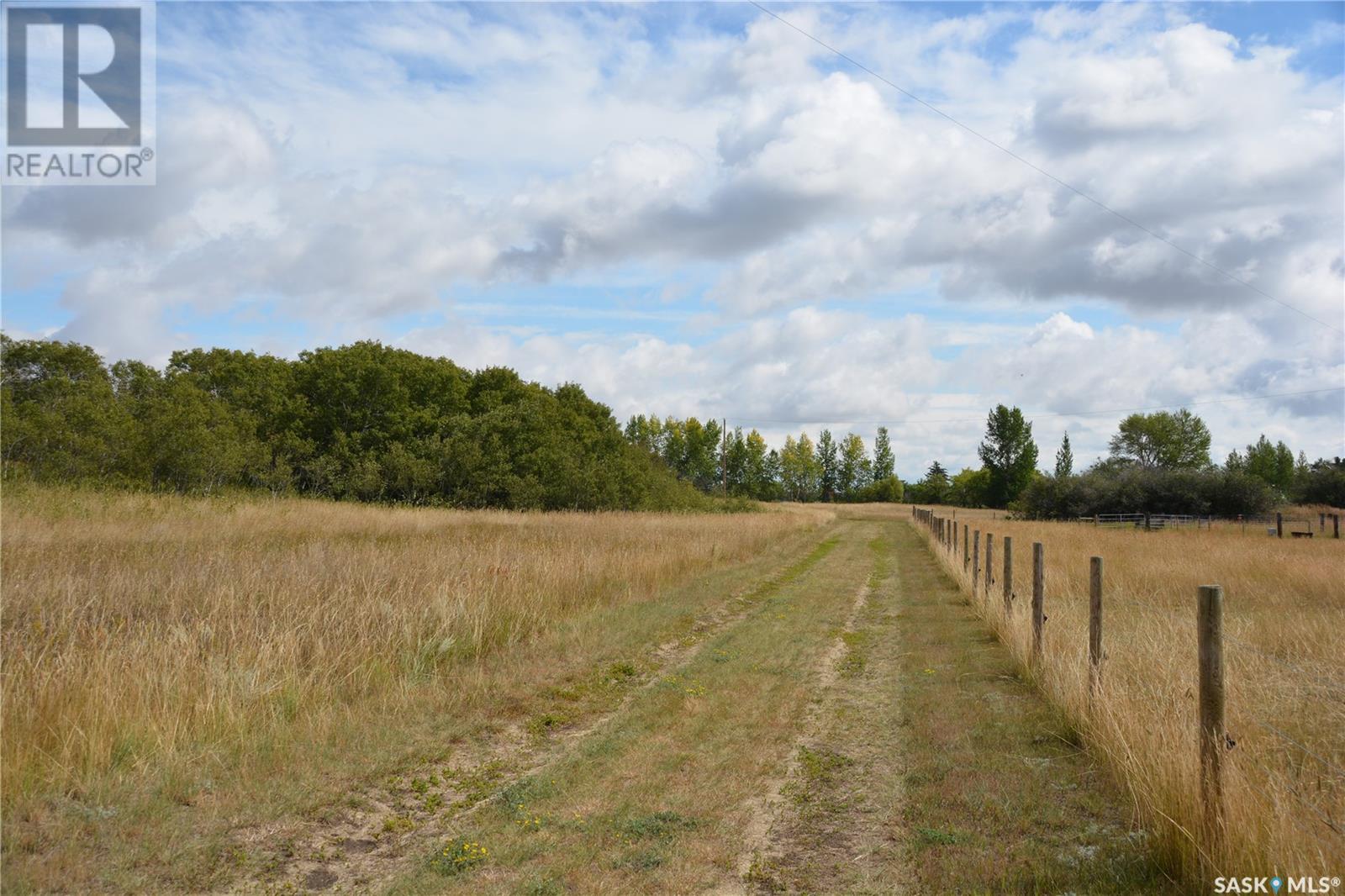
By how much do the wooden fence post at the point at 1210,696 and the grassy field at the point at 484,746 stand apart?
1.85ft

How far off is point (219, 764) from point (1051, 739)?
248 inches

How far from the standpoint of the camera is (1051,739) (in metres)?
6.89

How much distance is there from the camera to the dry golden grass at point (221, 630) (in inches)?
223

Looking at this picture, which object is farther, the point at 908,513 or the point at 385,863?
the point at 908,513

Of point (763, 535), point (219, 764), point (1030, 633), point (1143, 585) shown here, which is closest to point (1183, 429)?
point (763, 535)

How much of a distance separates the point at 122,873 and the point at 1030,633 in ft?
28.4

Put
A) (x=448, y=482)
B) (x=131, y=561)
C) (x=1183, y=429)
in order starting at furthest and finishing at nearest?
(x=1183, y=429) < (x=448, y=482) < (x=131, y=561)

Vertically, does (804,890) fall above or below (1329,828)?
below

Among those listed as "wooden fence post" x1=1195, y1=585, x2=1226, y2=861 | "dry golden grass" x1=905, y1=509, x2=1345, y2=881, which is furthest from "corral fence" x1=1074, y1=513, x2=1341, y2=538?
"wooden fence post" x1=1195, y1=585, x2=1226, y2=861

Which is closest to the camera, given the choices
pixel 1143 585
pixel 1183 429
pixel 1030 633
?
pixel 1030 633

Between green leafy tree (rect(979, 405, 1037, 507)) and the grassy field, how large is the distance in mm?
99506

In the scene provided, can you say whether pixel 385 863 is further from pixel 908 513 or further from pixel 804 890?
pixel 908 513

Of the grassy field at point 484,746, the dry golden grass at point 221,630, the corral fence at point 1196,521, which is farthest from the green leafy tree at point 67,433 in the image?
the corral fence at point 1196,521

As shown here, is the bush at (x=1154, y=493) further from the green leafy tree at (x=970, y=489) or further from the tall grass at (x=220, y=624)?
the tall grass at (x=220, y=624)
